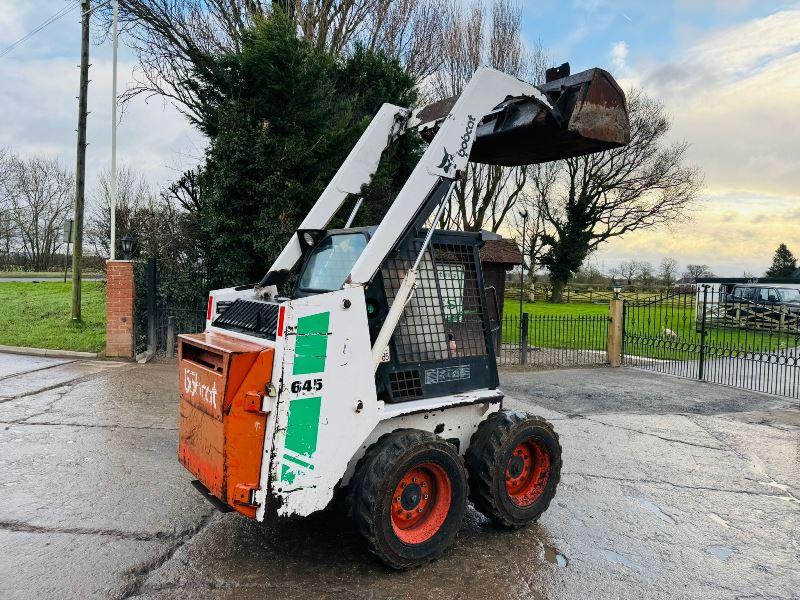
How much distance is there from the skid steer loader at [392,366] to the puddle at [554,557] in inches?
11.2

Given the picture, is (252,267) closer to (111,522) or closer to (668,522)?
(111,522)

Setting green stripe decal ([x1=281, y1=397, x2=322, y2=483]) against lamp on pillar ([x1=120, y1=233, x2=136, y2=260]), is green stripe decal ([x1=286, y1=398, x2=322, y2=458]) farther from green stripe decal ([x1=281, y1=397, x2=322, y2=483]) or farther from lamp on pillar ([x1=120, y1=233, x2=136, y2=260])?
lamp on pillar ([x1=120, y1=233, x2=136, y2=260])

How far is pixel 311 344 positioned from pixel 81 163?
14.2 metres

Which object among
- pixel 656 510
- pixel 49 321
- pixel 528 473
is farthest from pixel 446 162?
pixel 49 321

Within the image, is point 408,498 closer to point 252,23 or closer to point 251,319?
point 251,319

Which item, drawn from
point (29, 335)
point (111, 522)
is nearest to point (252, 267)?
point (29, 335)

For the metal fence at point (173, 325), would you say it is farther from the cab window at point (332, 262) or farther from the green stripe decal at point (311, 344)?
the green stripe decal at point (311, 344)

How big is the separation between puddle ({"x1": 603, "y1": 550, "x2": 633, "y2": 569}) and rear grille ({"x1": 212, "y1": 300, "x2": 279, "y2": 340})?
113 inches

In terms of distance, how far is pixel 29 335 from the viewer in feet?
44.6

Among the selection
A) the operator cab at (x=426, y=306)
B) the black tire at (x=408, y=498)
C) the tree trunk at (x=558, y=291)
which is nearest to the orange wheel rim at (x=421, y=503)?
the black tire at (x=408, y=498)

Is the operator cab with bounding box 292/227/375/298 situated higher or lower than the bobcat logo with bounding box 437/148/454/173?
lower

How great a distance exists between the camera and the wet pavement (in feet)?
12.0

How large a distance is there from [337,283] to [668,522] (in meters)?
3.43

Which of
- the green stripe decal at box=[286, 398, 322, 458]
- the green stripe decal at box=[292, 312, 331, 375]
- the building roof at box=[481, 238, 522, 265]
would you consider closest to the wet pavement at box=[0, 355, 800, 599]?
the green stripe decal at box=[286, 398, 322, 458]
